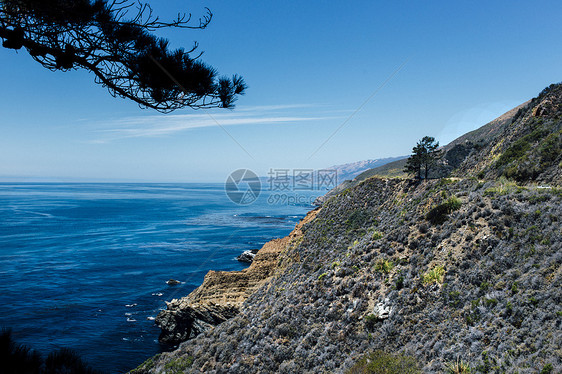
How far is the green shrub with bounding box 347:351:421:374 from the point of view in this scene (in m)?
9.86

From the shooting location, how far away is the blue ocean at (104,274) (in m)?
29.1

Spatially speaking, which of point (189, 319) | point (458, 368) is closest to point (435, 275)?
point (458, 368)

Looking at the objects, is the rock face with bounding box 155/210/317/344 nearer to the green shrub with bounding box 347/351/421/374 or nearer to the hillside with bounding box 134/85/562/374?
the hillside with bounding box 134/85/562/374

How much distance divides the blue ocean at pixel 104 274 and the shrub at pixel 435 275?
24192 millimetres

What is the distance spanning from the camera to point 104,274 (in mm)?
48375

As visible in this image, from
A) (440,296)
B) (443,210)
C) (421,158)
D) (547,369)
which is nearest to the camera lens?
(547,369)

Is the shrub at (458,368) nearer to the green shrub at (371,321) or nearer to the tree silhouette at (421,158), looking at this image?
the green shrub at (371,321)

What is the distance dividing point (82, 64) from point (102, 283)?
45.9 meters

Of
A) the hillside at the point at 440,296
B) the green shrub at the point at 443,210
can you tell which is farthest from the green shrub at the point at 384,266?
the green shrub at the point at 443,210

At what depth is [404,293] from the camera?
43.3 feet

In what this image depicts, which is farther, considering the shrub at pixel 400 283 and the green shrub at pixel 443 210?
the green shrub at pixel 443 210

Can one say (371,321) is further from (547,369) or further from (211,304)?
(211,304)

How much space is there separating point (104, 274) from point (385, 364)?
1952 inches

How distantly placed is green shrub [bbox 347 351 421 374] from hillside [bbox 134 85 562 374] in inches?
12.1
